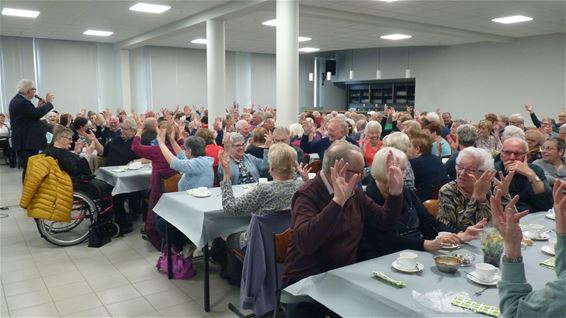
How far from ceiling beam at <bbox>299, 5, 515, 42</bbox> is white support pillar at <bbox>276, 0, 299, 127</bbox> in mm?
1260

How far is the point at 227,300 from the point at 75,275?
1391 mm

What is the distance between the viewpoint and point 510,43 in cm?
1128

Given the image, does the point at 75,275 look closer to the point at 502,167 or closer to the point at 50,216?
the point at 50,216

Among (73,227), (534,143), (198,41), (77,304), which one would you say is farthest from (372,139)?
(198,41)

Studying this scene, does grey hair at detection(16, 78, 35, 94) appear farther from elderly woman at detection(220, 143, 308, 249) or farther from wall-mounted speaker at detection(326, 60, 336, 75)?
wall-mounted speaker at detection(326, 60, 336, 75)

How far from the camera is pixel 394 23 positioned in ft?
28.6

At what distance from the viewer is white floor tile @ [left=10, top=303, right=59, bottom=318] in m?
2.95

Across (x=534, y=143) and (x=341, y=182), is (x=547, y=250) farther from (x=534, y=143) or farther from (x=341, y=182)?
(x=534, y=143)

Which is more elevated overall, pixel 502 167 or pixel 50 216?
pixel 502 167

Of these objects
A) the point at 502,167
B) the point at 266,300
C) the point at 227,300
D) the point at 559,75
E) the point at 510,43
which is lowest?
the point at 227,300

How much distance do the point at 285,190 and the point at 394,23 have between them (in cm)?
716

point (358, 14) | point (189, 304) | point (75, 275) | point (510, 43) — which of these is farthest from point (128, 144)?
point (510, 43)

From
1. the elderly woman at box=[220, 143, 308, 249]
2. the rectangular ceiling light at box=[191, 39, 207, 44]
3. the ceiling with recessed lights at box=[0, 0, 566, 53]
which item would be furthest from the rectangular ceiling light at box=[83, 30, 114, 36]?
the elderly woman at box=[220, 143, 308, 249]

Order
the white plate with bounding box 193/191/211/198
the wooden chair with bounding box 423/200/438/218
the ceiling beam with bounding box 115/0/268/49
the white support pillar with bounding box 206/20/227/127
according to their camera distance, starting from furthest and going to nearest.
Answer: the white support pillar with bounding box 206/20/227/127 < the ceiling beam with bounding box 115/0/268/49 < the white plate with bounding box 193/191/211/198 < the wooden chair with bounding box 423/200/438/218
